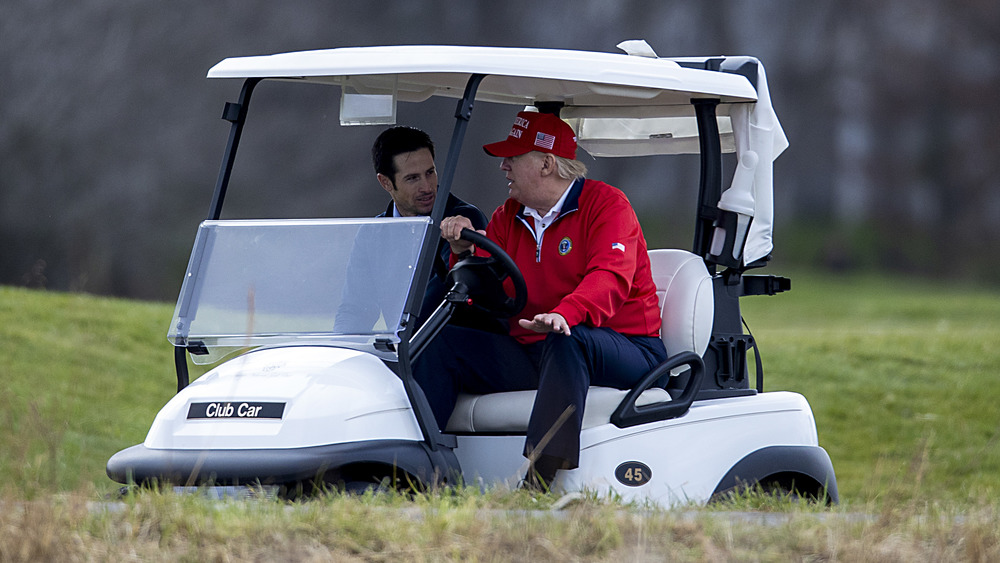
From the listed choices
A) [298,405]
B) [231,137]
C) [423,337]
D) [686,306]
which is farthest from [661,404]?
[231,137]

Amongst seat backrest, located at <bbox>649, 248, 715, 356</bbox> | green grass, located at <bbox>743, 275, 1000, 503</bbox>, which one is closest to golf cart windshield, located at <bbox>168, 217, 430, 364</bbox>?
seat backrest, located at <bbox>649, 248, 715, 356</bbox>

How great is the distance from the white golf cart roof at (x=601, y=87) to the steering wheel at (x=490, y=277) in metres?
0.55

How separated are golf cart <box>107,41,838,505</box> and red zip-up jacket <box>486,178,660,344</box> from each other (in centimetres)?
13

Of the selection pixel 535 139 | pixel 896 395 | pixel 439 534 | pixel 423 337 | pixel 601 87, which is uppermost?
pixel 601 87

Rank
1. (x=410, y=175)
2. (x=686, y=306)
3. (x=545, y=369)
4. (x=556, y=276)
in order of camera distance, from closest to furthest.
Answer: (x=545, y=369)
(x=556, y=276)
(x=686, y=306)
(x=410, y=175)

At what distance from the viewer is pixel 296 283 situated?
3.72 metres

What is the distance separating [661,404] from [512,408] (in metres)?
0.51

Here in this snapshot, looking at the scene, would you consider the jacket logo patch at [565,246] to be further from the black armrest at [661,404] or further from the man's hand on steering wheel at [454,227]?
the black armrest at [661,404]

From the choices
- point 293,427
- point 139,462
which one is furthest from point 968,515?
point 139,462

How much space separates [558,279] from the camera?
4.03 m

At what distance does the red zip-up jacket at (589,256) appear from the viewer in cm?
386

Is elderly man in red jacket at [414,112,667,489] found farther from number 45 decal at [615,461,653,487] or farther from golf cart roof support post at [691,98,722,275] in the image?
golf cart roof support post at [691,98,722,275]

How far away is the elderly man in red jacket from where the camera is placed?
3.81m

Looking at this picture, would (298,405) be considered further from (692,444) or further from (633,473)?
(692,444)
